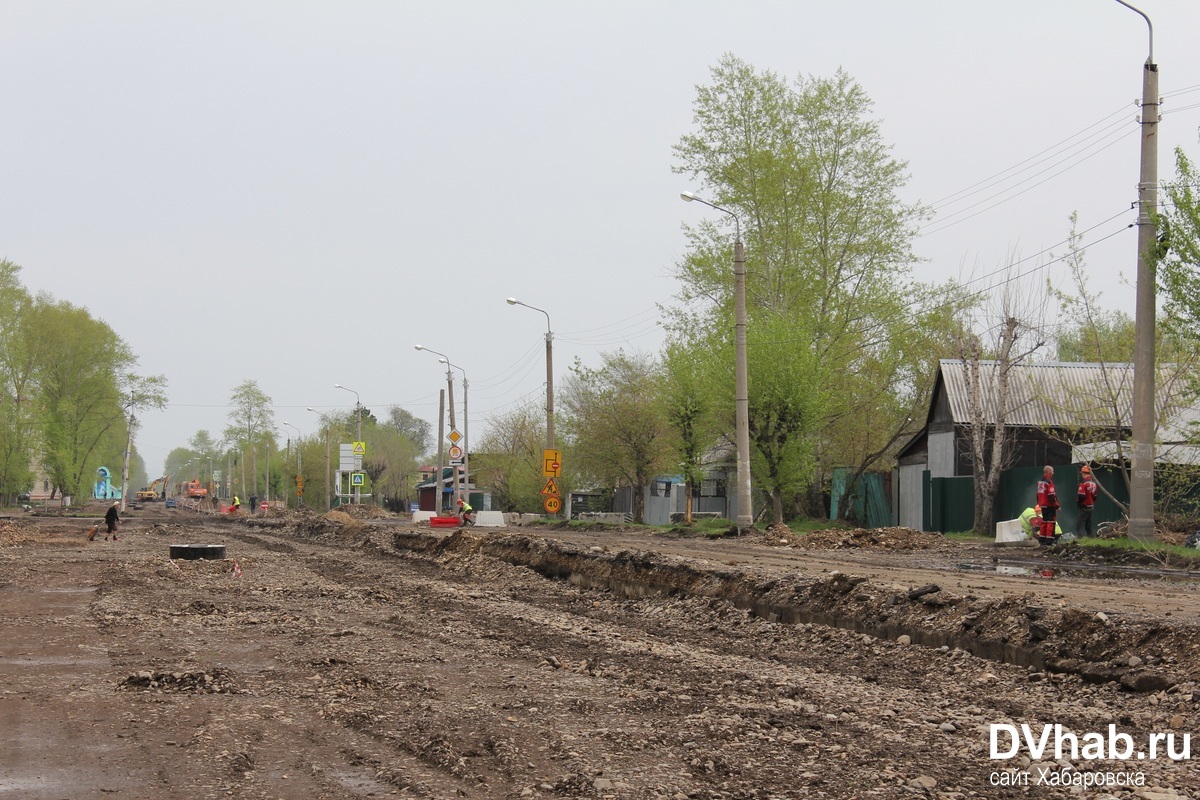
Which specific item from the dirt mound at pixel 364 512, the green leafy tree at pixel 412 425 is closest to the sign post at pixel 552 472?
the dirt mound at pixel 364 512

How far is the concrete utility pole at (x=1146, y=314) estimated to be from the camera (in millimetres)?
18953

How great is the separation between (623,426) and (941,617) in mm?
38125

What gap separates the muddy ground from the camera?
5.76 metres

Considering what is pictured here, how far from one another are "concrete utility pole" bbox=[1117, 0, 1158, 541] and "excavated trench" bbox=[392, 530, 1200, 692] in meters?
8.51

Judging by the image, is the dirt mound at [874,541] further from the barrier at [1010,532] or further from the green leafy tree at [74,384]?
the green leafy tree at [74,384]

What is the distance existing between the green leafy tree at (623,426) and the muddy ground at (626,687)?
31.5 m

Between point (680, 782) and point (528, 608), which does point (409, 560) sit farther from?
point (680, 782)

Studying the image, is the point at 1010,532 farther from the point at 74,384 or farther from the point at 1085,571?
the point at 74,384

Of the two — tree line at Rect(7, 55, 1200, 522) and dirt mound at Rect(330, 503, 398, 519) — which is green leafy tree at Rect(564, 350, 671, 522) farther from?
dirt mound at Rect(330, 503, 398, 519)

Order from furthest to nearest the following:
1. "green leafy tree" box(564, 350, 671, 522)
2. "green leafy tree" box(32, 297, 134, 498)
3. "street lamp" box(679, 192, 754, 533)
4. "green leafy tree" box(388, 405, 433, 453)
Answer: "green leafy tree" box(388, 405, 433, 453)
"green leafy tree" box(32, 297, 134, 498)
"green leafy tree" box(564, 350, 671, 522)
"street lamp" box(679, 192, 754, 533)

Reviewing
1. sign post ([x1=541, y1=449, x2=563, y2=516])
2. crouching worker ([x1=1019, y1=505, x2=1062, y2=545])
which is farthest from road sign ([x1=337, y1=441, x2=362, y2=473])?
crouching worker ([x1=1019, y1=505, x2=1062, y2=545])

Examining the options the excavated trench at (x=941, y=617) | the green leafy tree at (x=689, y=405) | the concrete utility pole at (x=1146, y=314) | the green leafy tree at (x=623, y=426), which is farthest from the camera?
the green leafy tree at (x=623, y=426)

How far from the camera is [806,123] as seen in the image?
39.1 meters

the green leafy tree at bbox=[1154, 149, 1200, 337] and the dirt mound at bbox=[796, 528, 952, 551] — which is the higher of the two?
the green leafy tree at bbox=[1154, 149, 1200, 337]
